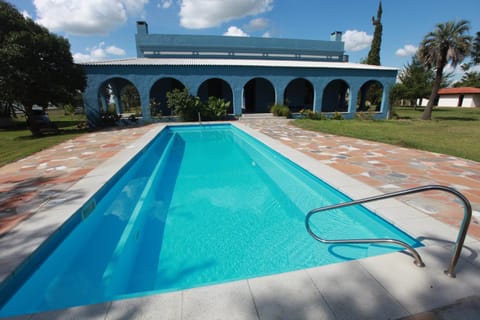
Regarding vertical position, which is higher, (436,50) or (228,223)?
(436,50)

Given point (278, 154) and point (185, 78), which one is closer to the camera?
point (278, 154)

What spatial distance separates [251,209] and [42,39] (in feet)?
36.4

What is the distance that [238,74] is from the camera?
49.7 feet

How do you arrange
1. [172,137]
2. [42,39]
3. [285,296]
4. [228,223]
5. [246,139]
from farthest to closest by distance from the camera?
[172,137] < [246,139] < [42,39] < [228,223] < [285,296]

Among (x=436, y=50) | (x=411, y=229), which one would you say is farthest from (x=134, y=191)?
(x=436, y=50)

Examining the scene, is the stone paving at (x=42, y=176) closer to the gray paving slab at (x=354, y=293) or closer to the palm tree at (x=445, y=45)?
the gray paving slab at (x=354, y=293)

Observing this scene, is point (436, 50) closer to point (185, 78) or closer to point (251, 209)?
point (185, 78)

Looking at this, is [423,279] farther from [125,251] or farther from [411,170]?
[411,170]

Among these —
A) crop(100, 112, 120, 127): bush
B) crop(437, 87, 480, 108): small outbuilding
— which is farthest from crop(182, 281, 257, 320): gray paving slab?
crop(437, 87, 480, 108): small outbuilding

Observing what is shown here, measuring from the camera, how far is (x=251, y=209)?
13.7 feet

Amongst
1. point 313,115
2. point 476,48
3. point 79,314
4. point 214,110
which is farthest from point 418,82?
point 79,314

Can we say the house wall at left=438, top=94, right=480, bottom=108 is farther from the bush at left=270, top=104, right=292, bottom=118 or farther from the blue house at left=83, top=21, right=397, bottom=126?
the bush at left=270, top=104, right=292, bottom=118

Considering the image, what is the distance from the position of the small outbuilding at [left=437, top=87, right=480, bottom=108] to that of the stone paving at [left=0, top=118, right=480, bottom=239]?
41314mm

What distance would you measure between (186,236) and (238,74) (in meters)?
13.5
